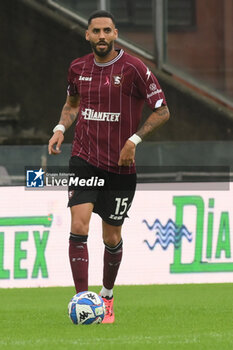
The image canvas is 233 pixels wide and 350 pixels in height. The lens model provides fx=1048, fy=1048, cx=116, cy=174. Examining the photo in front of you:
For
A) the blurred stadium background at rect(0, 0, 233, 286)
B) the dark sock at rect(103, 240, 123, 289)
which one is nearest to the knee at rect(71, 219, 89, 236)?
the dark sock at rect(103, 240, 123, 289)

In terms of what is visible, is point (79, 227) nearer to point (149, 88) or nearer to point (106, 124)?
point (106, 124)

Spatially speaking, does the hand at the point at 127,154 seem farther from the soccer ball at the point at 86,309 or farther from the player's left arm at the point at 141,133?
the soccer ball at the point at 86,309

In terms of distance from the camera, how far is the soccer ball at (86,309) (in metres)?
7.04

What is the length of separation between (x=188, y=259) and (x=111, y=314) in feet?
12.5

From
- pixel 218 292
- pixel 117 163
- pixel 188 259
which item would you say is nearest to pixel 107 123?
pixel 117 163

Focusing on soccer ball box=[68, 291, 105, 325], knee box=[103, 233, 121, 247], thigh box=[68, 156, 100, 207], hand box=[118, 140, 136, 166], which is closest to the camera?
soccer ball box=[68, 291, 105, 325]

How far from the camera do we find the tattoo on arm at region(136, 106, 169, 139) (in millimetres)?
7320

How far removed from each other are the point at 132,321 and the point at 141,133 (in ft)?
4.36

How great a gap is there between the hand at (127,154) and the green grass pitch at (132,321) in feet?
3.67

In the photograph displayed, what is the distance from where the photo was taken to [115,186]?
7.57 meters

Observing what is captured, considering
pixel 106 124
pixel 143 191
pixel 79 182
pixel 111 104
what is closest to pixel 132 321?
pixel 79 182

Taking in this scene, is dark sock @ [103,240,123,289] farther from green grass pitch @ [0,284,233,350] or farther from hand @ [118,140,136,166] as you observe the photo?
hand @ [118,140,136,166]

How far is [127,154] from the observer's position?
7.27 meters

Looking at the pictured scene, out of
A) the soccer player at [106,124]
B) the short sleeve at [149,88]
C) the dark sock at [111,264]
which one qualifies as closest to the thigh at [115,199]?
the soccer player at [106,124]
